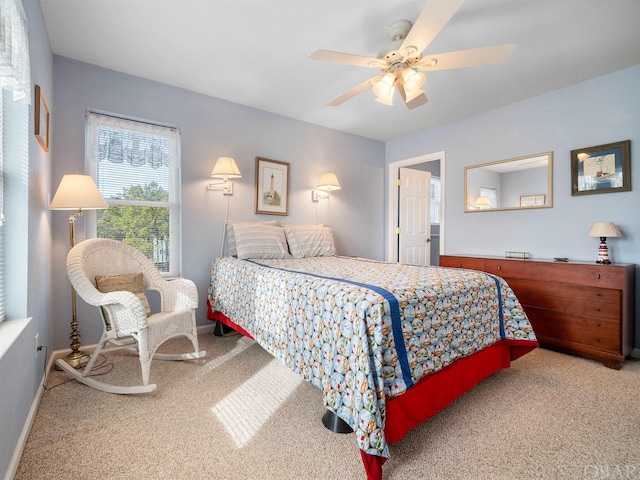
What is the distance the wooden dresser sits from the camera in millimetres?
2410

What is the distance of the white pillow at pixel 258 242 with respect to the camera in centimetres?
312

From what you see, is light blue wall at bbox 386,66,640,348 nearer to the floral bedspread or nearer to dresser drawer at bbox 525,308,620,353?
dresser drawer at bbox 525,308,620,353

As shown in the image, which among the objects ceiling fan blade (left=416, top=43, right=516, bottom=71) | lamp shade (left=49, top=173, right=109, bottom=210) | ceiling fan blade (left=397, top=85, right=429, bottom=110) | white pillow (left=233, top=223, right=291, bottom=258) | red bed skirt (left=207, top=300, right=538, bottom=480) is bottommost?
red bed skirt (left=207, top=300, right=538, bottom=480)

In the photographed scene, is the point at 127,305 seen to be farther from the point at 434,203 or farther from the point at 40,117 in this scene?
the point at 434,203

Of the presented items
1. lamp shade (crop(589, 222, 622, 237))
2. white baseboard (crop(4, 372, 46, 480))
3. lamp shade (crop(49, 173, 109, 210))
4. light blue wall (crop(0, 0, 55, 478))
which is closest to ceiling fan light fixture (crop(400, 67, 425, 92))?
lamp shade (crop(589, 222, 622, 237))

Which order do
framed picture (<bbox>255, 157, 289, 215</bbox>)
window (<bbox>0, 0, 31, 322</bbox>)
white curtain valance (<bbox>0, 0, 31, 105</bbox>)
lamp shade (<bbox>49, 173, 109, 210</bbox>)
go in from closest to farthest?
white curtain valance (<bbox>0, 0, 31, 105</bbox>) < window (<bbox>0, 0, 31, 322</bbox>) < lamp shade (<bbox>49, 173, 109, 210</bbox>) < framed picture (<bbox>255, 157, 289, 215</bbox>)

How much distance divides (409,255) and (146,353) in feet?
12.2

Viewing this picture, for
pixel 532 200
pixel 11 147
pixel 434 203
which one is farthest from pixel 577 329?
pixel 11 147

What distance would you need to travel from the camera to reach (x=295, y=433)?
160cm

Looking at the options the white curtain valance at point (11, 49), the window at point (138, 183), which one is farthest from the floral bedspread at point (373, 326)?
the white curtain valance at point (11, 49)

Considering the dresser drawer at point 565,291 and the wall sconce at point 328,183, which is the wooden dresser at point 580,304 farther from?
the wall sconce at point 328,183

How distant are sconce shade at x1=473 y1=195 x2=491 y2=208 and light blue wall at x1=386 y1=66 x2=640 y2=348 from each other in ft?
0.35

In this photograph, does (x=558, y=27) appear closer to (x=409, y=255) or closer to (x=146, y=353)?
(x=409, y=255)

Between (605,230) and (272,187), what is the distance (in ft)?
10.6
